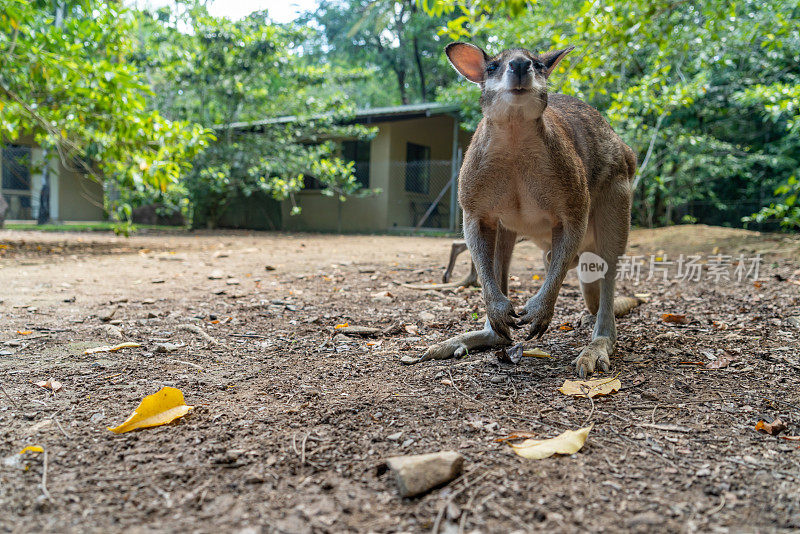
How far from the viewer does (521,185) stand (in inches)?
109

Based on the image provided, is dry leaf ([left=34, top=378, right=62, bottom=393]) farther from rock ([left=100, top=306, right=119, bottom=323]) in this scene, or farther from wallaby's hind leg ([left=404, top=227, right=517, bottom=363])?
wallaby's hind leg ([left=404, top=227, right=517, bottom=363])

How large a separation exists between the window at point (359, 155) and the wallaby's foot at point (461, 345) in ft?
45.0

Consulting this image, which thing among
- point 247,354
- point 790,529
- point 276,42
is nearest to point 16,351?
point 247,354

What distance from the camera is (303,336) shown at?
355cm

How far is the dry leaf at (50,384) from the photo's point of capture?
2.50 m

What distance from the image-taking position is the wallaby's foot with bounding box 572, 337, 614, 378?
2744 mm

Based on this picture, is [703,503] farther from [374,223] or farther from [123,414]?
[374,223]

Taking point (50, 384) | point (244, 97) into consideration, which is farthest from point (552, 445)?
point (244, 97)

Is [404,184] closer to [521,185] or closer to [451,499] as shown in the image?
[521,185]

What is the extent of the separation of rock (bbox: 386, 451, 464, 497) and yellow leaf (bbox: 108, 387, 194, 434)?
0.90 metres

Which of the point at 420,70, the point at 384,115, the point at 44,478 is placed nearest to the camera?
the point at 44,478

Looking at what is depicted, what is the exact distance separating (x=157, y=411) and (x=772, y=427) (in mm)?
2232

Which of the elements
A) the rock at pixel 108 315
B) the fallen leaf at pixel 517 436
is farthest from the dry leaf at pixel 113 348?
the fallen leaf at pixel 517 436

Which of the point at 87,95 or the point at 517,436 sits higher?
the point at 87,95
